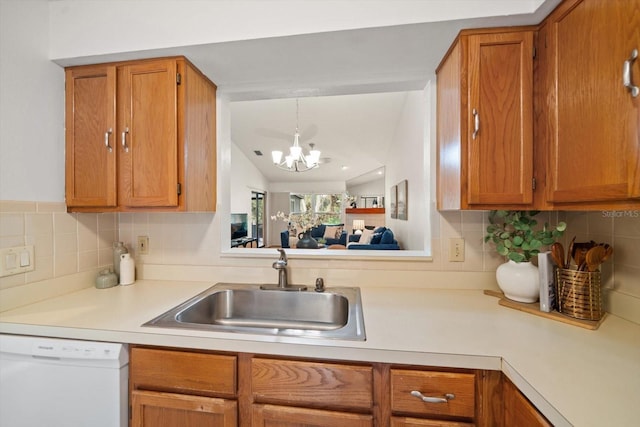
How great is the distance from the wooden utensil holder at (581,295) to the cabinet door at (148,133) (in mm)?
1686

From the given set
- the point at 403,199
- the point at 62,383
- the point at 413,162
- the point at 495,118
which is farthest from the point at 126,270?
the point at 403,199

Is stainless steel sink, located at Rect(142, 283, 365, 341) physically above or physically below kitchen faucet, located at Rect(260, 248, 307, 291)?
below

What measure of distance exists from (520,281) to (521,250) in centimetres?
17

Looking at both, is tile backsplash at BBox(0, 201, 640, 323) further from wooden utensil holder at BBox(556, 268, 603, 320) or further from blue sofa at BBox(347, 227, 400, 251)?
blue sofa at BBox(347, 227, 400, 251)

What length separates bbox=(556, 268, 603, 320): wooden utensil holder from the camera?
95cm

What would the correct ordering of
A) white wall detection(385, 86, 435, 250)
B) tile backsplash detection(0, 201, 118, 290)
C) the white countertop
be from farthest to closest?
white wall detection(385, 86, 435, 250) < tile backsplash detection(0, 201, 118, 290) < the white countertop

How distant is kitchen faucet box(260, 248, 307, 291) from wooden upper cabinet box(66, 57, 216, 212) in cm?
53

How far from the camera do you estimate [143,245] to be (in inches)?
62.4

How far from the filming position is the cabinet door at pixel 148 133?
1.20m

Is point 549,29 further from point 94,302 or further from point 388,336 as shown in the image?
point 94,302

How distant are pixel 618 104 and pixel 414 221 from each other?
230 cm

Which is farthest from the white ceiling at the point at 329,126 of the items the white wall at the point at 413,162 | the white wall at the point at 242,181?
the white wall at the point at 413,162

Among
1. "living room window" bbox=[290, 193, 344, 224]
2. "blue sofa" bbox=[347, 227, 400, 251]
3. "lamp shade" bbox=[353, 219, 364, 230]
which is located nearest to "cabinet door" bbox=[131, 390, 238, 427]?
"blue sofa" bbox=[347, 227, 400, 251]

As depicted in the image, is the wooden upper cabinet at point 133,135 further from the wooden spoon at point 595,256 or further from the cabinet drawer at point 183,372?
the wooden spoon at point 595,256
